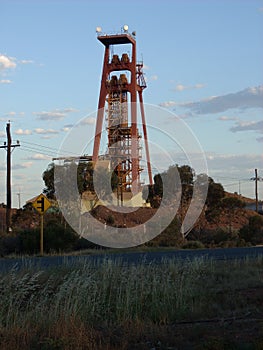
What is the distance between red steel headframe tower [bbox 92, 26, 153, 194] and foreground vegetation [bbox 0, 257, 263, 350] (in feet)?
140

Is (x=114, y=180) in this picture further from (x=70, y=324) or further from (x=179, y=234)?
(x=70, y=324)

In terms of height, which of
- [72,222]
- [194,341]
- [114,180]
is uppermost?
[114,180]

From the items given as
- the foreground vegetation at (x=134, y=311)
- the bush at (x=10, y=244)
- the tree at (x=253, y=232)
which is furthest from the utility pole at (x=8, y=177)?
the foreground vegetation at (x=134, y=311)

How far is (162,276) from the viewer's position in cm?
1612

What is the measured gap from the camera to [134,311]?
42.4 ft

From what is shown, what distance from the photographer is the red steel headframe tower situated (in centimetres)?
6081

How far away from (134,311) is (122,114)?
172ft

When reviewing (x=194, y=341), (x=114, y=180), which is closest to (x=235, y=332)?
(x=194, y=341)

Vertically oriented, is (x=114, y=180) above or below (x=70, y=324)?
above

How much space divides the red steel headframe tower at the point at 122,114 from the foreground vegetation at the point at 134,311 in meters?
42.6

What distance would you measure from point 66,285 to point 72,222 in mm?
33636

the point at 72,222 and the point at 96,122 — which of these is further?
the point at 96,122

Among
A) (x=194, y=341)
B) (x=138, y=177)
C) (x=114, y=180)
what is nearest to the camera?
(x=194, y=341)

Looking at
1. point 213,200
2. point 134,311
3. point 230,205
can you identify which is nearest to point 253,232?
point 213,200
